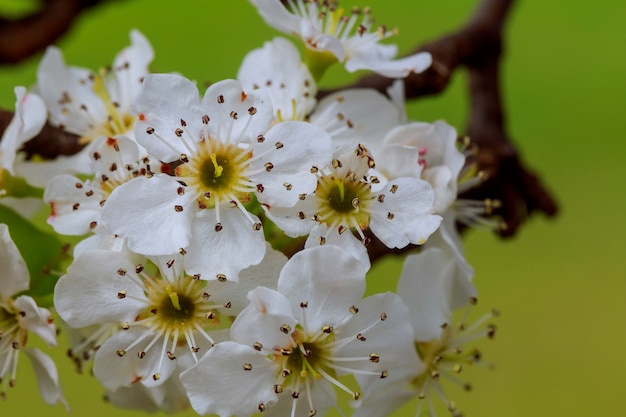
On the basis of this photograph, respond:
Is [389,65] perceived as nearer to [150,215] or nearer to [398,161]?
[398,161]

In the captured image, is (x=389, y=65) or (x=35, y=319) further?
(x=389, y=65)

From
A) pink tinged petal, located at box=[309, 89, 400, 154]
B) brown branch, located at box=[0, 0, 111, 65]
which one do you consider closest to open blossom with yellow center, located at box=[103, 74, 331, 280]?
pink tinged petal, located at box=[309, 89, 400, 154]

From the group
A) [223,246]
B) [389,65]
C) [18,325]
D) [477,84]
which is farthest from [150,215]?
[477,84]

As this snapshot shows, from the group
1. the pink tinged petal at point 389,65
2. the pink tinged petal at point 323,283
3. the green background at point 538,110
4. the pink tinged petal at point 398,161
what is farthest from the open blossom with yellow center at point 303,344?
the green background at point 538,110

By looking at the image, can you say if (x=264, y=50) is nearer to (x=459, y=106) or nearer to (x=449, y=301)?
(x=449, y=301)

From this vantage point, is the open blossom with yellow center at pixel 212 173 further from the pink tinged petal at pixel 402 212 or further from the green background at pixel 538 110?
the green background at pixel 538 110

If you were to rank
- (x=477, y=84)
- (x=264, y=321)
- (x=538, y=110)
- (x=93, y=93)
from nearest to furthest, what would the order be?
(x=264, y=321) < (x=93, y=93) < (x=477, y=84) < (x=538, y=110)

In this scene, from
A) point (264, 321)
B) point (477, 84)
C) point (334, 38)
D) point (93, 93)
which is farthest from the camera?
point (477, 84)
